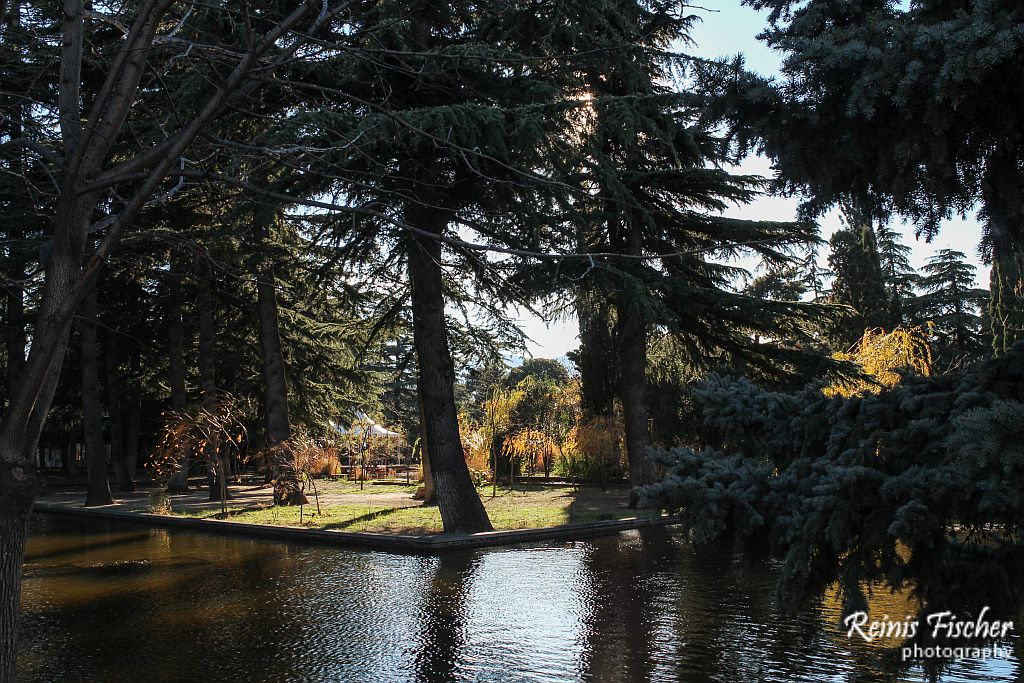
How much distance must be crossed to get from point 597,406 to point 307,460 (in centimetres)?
1176

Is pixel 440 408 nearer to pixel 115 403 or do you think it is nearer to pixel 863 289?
pixel 115 403

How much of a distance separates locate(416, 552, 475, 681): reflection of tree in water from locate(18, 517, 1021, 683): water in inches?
1.3

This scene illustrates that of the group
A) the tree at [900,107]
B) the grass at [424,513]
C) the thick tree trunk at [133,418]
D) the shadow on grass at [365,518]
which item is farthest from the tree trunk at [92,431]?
the tree at [900,107]

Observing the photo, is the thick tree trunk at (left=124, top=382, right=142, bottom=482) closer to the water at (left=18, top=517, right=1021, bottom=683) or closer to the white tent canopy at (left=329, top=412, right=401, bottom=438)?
the white tent canopy at (left=329, top=412, right=401, bottom=438)

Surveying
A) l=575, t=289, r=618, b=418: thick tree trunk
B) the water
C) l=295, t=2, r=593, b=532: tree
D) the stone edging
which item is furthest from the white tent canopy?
the water

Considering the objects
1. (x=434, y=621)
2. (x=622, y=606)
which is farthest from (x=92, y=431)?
(x=622, y=606)

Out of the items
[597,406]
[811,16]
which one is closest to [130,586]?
[811,16]

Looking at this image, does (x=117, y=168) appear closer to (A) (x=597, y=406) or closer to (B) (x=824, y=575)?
(B) (x=824, y=575)

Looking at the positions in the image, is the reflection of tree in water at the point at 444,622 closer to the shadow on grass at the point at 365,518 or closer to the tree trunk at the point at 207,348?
the shadow on grass at the point at 365,518

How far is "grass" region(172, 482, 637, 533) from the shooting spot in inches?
650

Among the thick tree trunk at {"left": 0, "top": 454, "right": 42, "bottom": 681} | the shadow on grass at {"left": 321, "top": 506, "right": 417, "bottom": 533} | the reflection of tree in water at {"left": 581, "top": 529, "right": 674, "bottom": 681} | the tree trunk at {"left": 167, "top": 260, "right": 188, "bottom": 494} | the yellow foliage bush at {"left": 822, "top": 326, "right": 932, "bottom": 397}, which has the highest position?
the tree trunk at {"left": 167, "top": 260, "right": 188, "bottom": 494}

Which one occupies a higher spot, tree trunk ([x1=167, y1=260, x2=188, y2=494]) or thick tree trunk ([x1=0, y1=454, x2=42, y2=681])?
tree trunk ([x1=167, y1=260, x2=188, y2=494])

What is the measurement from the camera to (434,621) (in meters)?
8.64

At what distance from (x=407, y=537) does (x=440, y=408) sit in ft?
7.88
